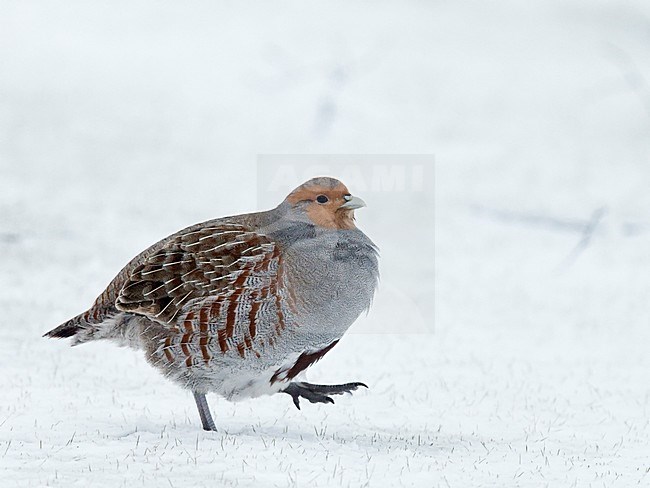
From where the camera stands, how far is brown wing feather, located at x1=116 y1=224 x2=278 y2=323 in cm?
736

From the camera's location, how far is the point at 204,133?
28.3 metres

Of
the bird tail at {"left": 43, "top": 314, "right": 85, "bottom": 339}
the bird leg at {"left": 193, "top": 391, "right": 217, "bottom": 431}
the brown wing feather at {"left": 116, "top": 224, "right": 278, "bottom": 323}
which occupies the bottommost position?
the bird leg at {"left": 193, "top": 391, "right": 217, "bottom": 431}

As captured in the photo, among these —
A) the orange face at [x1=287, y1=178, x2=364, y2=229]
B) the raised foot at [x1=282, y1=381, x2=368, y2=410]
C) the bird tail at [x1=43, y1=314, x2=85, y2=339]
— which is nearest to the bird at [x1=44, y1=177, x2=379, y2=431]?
the orange face at [x1=287, y1=178, x2=364, y2=229]

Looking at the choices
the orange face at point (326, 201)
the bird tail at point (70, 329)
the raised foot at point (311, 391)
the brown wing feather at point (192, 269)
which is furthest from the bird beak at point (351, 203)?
the bird tail at point (70, 329)

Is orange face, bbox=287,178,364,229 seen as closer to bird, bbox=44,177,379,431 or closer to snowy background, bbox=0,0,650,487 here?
bird, bbox=44,177,379,431

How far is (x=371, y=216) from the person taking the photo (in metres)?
23.9

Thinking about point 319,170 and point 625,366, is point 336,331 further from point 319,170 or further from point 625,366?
point 319,170

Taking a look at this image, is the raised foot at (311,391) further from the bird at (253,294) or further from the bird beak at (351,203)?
the bird beak at (351,203)

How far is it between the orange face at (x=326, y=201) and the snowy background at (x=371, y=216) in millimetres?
1867

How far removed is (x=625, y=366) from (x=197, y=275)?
9505 mm

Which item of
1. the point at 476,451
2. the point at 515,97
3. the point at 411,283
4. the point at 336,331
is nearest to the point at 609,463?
the point at 476,451

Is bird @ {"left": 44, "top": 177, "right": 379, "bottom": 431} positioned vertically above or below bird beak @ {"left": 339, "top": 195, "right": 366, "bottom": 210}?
below

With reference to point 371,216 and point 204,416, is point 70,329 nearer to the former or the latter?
point 204,416

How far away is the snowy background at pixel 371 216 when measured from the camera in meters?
7.59
